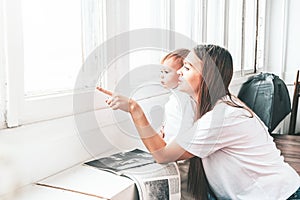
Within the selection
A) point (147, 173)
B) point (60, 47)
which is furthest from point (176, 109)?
point (60, 47)

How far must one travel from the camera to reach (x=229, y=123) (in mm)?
1356

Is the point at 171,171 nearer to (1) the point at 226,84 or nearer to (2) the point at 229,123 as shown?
(2) the point at 229,123

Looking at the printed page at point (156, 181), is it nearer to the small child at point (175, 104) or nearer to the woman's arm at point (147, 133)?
the woman's arm at point (147, 133)

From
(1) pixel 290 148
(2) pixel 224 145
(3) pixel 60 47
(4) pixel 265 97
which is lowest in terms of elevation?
(1) pixel 290 148

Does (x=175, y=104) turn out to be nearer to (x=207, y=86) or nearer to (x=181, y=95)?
(x=181, y=95)

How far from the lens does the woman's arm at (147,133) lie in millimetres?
1275

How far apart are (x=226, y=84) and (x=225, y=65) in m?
0.08

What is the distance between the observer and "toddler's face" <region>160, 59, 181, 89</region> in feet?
4.92

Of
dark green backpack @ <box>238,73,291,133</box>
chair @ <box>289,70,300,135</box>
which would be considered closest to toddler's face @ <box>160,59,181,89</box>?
dark green backpack @ <box>238,73,291,133</box>

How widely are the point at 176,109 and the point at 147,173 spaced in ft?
1.23

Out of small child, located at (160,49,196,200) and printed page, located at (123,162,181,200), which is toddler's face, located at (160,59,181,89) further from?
printed page, located at (123,162,181,200)

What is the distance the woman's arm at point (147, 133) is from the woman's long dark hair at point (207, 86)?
17 centimetres

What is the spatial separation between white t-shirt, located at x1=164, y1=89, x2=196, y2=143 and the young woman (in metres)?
0.03

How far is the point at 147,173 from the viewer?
1.22 metres
